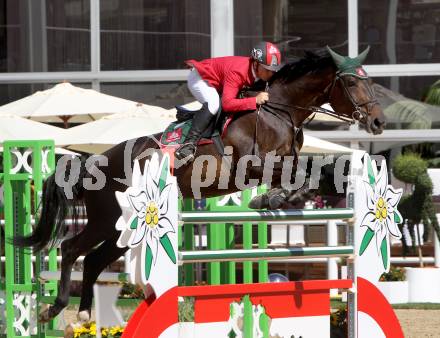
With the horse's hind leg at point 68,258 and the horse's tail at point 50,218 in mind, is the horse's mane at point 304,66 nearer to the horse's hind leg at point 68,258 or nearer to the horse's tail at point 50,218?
the horse's tail at point 50,218

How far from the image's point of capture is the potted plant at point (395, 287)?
1063 cm

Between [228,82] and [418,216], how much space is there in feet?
16.3

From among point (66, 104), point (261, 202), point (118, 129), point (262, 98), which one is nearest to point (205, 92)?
point (262, 98)

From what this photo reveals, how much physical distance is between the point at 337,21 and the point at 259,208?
7422 millimetres

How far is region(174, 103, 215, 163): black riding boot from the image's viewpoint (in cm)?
680

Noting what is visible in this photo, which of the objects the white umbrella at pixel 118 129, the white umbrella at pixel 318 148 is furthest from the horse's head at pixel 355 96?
the white umbrella at pixel 318 148

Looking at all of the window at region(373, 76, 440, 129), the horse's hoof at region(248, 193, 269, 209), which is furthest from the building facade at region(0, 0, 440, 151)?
the horse's hoof at region(248, 193, 269, 209)

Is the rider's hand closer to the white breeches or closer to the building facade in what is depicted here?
the white breeches

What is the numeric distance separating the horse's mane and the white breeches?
0.44 m

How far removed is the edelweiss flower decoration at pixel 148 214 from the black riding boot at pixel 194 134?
60.8 inches

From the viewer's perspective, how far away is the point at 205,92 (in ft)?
22.8

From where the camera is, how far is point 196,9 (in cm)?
1391

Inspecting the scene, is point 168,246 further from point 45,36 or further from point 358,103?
point 45,36

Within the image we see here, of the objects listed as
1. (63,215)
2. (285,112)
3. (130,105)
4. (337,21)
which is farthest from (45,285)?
(337,21)
